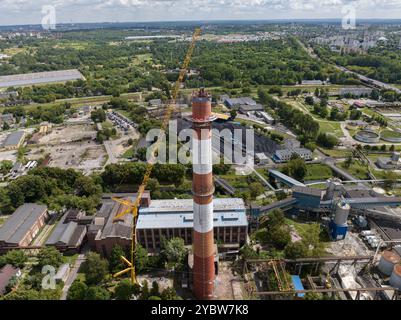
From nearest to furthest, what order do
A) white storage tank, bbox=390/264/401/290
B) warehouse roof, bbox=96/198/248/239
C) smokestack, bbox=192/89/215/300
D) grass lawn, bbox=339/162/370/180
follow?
smokestack, bbox=192/89/215/300, white storage tank, bbox=390/264/401/290, warehouse roof, bbox=96/198/248/239, grass lawn, bbox=339/162/370/180

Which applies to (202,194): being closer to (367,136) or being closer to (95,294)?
(95,294)

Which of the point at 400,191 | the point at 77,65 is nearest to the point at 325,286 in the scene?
the point at 400,191

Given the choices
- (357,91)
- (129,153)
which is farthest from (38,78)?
(357,91)

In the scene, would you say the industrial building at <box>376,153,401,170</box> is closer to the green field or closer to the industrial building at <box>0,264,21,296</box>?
the green field

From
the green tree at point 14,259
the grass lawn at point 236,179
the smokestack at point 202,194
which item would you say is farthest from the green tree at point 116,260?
the grass lawn at point 236,179

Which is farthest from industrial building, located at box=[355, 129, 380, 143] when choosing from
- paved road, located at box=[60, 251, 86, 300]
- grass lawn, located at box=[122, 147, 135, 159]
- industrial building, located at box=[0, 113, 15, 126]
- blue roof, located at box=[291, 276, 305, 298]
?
industrial building, located at box=[0, 113, 15, 126]

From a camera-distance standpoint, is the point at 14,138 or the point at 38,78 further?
the point at 38,78

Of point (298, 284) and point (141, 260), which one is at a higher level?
point (141, 260)
